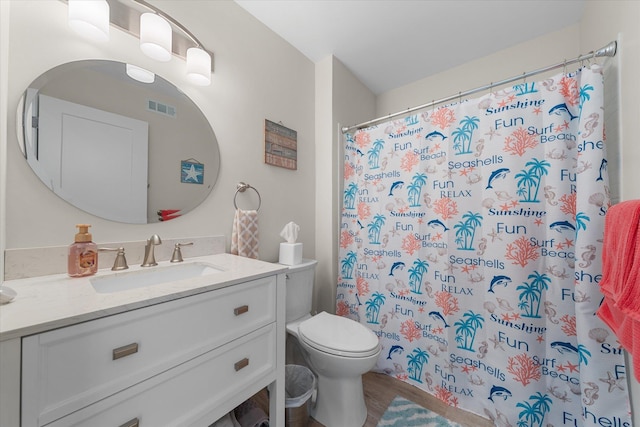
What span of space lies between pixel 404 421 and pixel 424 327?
533 millimetres

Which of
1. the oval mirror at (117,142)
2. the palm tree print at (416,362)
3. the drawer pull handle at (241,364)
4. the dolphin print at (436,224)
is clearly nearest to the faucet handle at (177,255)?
the oval mirror at (117,142)

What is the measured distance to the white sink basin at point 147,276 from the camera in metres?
0.94

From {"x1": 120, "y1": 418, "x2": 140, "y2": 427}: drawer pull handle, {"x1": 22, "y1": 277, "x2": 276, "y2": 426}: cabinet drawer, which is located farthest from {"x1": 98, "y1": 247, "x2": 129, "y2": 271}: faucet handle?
{"x1": 120, "y1": 418, "x2": 140, "y2": 427}: drawer pull handle

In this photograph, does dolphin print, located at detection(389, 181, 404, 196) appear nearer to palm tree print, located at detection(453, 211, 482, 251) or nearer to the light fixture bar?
palm tree print, located at detection(453, 211, 482, 251)

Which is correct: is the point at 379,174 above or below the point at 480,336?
above

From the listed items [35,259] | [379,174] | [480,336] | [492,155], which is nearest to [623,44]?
[492,155]

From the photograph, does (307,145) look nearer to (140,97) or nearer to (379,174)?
(379,174)

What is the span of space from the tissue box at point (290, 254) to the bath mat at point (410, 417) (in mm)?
1030

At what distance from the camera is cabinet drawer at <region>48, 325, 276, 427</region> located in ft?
2.13

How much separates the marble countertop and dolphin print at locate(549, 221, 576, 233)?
1.41 m

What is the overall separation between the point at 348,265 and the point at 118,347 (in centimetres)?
153

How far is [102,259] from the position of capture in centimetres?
102

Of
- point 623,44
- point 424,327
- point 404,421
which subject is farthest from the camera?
point 424,327

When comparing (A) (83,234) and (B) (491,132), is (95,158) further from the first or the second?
(B) (491,132)
